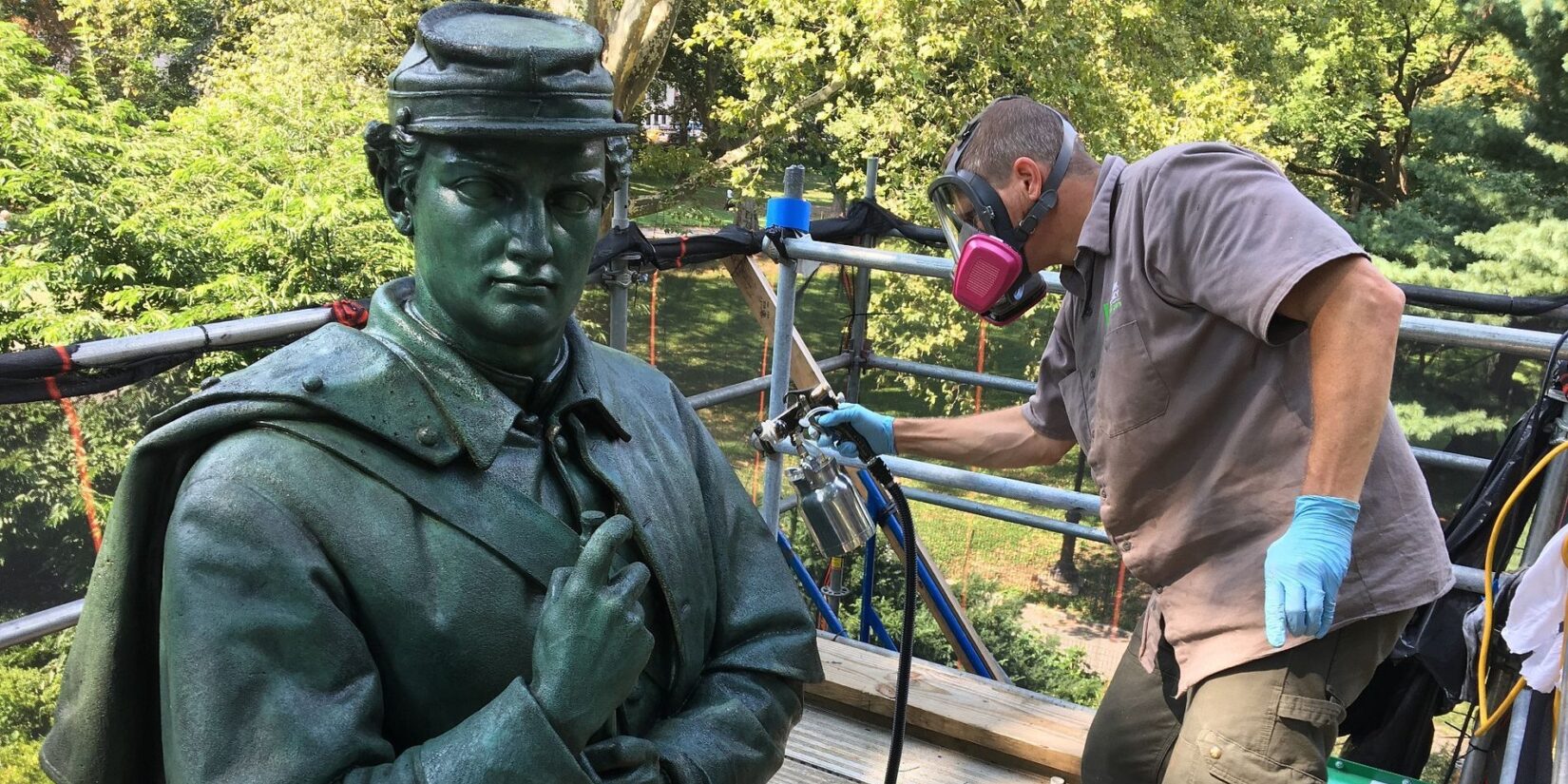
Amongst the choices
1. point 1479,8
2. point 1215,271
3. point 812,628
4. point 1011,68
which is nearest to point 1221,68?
point 1479,8

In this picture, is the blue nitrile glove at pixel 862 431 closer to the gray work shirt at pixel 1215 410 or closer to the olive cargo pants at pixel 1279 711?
the gray work shirt at pixel 1215 410

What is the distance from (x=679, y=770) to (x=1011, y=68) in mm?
10017

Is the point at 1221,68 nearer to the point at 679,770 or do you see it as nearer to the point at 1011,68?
the point at 1011,68

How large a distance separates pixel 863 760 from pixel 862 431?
0.77 metres

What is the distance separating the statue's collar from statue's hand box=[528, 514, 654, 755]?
0.63 ft

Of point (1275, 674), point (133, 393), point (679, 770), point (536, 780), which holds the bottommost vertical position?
point (133, 393)

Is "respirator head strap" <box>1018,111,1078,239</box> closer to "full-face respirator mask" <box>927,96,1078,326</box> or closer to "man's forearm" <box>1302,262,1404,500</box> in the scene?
"full-face respirator mask" <box>927,96,1078,326</box>

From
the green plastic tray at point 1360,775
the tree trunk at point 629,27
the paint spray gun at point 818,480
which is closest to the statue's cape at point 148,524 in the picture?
the paint spray gun at point 818,480

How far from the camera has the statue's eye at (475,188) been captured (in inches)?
47.1

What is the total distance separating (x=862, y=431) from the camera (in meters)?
2.93

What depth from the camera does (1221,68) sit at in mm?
12844

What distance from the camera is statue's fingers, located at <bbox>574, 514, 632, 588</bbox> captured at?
1106 mm

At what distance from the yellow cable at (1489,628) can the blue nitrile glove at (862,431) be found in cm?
127

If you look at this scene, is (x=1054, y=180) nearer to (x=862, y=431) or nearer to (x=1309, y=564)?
(x=862, y=431)
